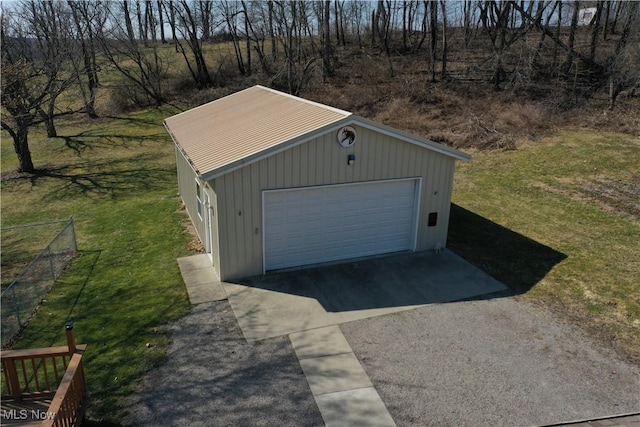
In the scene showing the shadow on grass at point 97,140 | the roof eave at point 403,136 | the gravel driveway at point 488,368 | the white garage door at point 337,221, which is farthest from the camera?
the shadow on grass at point 97,140

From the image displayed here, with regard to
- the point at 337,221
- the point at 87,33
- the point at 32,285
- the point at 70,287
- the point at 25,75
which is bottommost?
the point at 70,287

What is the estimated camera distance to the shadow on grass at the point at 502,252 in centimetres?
1062

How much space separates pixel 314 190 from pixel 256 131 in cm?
221

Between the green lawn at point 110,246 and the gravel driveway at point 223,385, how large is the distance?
366 mm

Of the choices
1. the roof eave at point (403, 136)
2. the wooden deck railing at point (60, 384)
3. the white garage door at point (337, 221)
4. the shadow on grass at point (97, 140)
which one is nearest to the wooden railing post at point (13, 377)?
the wooden deck railing at point (60, 384)

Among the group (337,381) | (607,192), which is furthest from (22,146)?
(607,192)

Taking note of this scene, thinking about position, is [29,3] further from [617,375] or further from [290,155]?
[617,375]

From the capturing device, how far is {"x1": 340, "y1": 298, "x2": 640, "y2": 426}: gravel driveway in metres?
6.54

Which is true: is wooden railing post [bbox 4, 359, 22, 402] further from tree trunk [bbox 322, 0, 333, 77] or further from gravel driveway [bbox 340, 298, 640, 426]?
tree trunk [bbox 322, 0, 333, 77]

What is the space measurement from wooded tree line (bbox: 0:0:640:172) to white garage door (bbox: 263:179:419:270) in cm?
1446

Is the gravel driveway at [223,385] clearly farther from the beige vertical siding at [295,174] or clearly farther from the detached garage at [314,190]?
the detached garage at [314,190]

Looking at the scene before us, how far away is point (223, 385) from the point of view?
7039mm

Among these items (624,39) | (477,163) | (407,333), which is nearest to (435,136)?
(477,163)

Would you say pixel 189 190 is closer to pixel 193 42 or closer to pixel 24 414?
pixel 24 414
